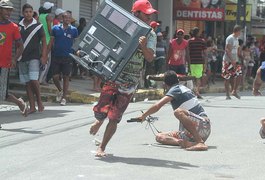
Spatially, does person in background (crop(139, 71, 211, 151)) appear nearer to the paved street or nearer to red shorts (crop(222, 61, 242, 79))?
the paved street

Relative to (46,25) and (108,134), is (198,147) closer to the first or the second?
(108,134)

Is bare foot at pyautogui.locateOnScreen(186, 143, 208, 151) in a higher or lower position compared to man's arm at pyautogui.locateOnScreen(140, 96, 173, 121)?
lower

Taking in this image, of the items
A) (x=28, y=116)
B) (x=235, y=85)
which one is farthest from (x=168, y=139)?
(x=235, y=85)

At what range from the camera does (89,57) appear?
24.9ft

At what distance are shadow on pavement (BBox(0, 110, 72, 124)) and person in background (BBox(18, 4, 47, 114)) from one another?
0.23 metres

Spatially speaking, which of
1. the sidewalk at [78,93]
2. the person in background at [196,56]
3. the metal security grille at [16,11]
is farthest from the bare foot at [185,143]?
the metal security grille at [16,11]

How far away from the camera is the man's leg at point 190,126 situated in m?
8.18

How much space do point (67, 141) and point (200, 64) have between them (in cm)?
897

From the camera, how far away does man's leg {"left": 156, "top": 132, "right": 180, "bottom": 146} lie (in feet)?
28.5

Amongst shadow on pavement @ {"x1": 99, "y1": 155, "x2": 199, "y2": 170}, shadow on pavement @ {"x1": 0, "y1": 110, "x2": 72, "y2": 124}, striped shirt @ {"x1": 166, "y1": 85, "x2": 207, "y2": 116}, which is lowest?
shadow on pavement @ {"x1": 0, "y1": 110, "x2": 72, "y2": 124}

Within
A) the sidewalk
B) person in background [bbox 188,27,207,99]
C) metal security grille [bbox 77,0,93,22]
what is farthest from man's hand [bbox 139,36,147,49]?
metal security grille [bbox 77,0,93,22]

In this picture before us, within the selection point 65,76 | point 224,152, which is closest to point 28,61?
point 65,76

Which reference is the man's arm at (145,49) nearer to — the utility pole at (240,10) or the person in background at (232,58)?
the person in background at (232,58)

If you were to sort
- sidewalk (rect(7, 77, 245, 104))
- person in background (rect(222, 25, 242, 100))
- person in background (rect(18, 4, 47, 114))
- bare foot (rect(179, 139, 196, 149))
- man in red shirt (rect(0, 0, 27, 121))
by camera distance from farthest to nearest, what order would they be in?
1. person in background (rect(222, 25, 242, 100))
2. sidewalk (rect(7, 77, 245, 104))
3. person in background (rect(18, 4, 47, 114))
4. man in red shirt (rect(0, 0, 27, 121))
5. bare foot (rect(179, 139, 196, 149))
